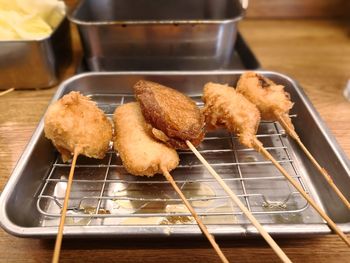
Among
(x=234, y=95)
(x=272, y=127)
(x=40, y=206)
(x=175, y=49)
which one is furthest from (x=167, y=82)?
(x=40, y=206)

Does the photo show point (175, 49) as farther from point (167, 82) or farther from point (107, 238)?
point (107, 238)

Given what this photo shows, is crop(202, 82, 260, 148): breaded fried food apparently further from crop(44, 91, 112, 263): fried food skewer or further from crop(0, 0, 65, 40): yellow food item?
crop(0, 0, 65, 40): yellow food item

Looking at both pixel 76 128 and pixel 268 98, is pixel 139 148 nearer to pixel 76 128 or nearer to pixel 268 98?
pixel 76 128

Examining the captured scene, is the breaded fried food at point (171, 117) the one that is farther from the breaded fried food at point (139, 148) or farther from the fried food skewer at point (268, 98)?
the fried food skewer at point (268, 98)

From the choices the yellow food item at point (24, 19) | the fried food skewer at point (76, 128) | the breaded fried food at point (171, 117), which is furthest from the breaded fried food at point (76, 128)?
the yellow food item at point (24, 19)

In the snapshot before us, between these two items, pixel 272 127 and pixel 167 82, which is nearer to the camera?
pixel 272 127

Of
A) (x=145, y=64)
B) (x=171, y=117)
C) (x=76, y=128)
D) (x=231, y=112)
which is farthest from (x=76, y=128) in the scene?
(x=145, y=64)
